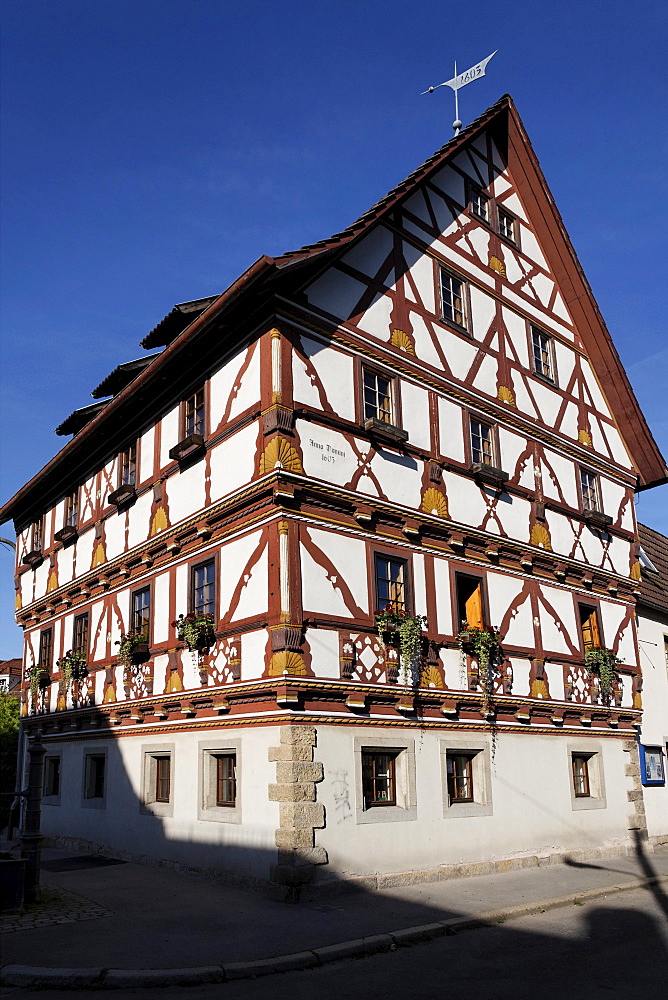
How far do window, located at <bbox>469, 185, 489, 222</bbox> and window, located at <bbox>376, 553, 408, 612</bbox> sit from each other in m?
9.01

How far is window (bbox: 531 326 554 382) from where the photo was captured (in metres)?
20.3

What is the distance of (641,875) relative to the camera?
1550cm

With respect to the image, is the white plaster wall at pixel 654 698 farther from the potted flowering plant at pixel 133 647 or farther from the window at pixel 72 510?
the window at pixel 72 510

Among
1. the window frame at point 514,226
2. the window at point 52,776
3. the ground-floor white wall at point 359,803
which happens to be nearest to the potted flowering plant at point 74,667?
the ground-floor white wall at point 359,803

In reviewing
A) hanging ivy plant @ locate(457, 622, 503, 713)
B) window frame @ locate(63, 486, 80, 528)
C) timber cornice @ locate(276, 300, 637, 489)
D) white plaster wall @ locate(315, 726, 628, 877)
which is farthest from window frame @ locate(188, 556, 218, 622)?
window frame @ locate(63, 486, 80, 528)

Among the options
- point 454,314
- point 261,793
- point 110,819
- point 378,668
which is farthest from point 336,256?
point 110,819

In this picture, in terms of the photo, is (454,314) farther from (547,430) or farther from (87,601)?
(87,601)

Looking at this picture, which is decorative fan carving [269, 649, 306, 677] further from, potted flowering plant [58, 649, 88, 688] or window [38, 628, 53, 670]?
window [38, 628, 53, 670]

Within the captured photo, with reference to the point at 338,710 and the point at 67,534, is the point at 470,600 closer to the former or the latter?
the point at 338,710

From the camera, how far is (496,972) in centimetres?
860

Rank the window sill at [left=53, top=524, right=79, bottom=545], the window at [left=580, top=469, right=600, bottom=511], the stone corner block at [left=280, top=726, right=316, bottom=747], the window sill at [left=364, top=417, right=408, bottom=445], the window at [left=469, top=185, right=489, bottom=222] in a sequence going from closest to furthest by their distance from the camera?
1. the stone corner block at [left=280, top=726, right=316, bottom=747]
2. the window sill at [left=364, top=417, right=408, bottom=445]
3. the window at [left=469, top=185, right=489, bottom=222]
4. the window at [left=580, top=469, right=600, bottom=511]
5. the window sill at [left=53, top=524, right=79, bottom=545]

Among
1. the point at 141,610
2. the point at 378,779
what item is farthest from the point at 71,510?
the point at 378,779

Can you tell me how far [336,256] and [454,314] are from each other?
3818mm

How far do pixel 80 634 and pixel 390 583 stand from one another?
29.9ft
